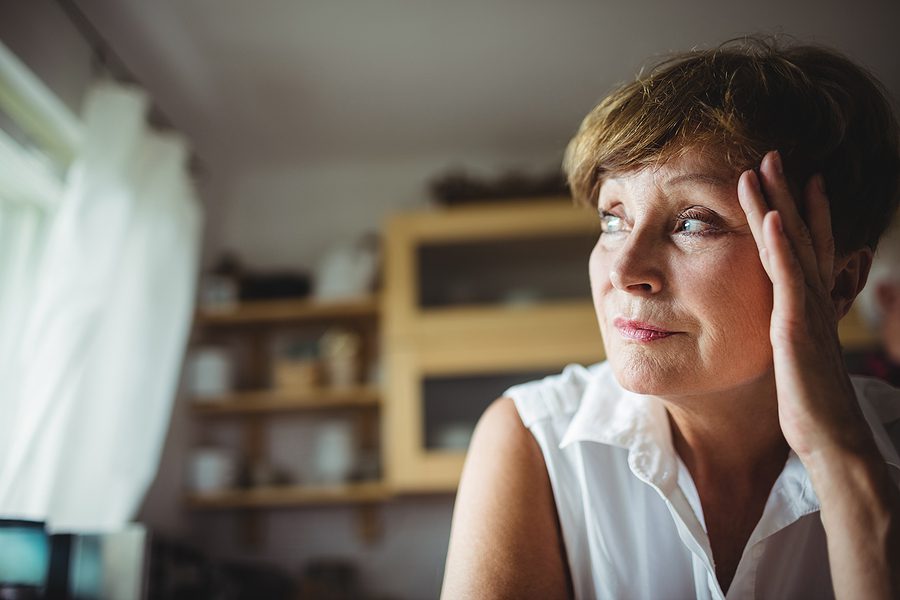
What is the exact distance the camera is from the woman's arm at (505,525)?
2.64ft

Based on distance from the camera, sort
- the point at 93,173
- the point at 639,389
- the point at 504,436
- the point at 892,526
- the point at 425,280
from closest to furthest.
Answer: the point at 892,526
the point at 639,389
the point at 504,436
the point at 93,173
the point at 425,280

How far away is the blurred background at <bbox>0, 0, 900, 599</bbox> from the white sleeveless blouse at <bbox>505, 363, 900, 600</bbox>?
39.2 inches

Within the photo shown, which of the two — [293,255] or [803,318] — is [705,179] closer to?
[803,318]

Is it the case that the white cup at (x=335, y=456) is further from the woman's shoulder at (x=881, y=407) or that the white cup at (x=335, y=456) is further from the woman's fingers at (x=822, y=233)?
the woman's fingers at (x=822, y=233)

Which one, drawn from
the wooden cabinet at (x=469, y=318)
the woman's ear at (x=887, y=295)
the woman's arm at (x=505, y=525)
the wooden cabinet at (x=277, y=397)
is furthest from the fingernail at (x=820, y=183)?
the wooden cabinet at (x=277, y=397)

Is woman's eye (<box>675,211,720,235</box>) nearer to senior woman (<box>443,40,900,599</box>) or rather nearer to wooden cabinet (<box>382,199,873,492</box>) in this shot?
senior woman (<box>443,40,900,599</box>)

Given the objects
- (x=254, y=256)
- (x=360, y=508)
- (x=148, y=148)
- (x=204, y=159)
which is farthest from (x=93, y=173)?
(x=360, y=508)

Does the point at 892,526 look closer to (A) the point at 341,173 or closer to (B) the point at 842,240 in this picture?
(B) the point at 842,240

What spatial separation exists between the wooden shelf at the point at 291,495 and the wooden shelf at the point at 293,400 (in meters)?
0.32

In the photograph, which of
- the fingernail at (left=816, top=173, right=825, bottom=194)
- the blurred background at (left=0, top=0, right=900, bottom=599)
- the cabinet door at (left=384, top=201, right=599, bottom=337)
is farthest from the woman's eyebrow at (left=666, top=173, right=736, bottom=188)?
the cabinet door at (left=384, top=201, right=599, bottom=337)

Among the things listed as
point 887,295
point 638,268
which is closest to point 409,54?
point 887,295

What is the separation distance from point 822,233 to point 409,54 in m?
1.88

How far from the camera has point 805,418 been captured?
72 cm

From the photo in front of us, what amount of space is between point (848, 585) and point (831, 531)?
5 centimetres
